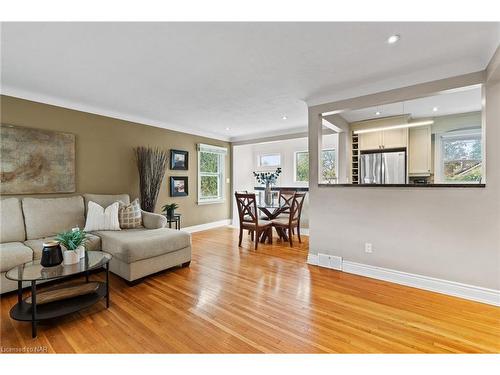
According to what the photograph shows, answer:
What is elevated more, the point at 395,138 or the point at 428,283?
the point at 395,138

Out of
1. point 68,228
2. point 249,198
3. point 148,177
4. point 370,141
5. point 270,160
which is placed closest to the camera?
point 68,228

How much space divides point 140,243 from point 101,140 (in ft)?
7.33

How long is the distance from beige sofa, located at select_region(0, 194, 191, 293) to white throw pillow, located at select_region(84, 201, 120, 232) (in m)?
0.15

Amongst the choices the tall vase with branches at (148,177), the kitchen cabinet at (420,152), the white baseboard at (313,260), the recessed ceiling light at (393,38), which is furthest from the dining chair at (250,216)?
the kitchen cabinet at (420,152)

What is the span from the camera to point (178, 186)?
17.0 ft

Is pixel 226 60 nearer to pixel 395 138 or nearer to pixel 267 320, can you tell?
pixel 267 320

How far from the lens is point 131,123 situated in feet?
14.3

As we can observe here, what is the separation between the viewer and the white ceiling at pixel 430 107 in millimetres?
3441

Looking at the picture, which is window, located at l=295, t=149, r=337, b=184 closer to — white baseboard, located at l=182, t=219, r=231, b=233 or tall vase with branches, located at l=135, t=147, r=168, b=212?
white baseboard, located at l=182, t=219, r=231, b=233

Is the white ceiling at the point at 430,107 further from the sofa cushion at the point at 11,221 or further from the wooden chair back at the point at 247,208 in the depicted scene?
the sofa cushion at the point at 11,221

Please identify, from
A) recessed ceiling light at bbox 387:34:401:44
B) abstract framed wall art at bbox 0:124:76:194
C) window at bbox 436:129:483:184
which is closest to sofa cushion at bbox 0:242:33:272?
abstract framed wall art at bbox 0:124:76:194

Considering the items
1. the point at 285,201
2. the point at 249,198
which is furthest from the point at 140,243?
the point at 285,201
